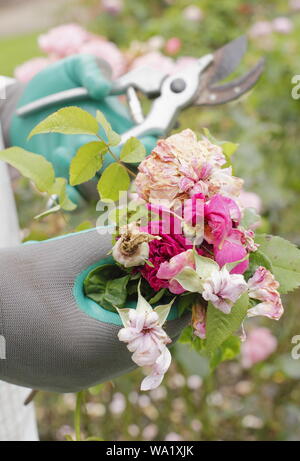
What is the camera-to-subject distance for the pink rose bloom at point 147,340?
45cm

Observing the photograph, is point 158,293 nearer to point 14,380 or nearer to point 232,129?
point 14,380

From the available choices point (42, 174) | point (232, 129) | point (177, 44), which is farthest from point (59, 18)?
point (42, 174)

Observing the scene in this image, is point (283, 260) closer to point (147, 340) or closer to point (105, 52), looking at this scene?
point (147, 340)

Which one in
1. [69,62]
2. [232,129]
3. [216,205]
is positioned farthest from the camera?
[232,129]

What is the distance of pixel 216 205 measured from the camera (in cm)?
47

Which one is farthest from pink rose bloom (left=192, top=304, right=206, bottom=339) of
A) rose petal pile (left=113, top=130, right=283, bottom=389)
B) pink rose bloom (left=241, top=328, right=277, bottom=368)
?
pink rose bloom (left=241, top=328, right=277, bottom=368)

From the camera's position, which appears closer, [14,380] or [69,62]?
[14,380]

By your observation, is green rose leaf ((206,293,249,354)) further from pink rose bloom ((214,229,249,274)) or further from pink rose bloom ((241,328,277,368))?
pink rose bloom ((241,328,277,368))

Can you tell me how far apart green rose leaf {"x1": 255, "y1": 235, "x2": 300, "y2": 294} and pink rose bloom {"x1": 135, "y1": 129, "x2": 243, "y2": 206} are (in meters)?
0.06

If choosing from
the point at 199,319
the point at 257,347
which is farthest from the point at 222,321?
the point at 257,347

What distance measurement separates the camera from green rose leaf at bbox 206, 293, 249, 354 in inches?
18.3
